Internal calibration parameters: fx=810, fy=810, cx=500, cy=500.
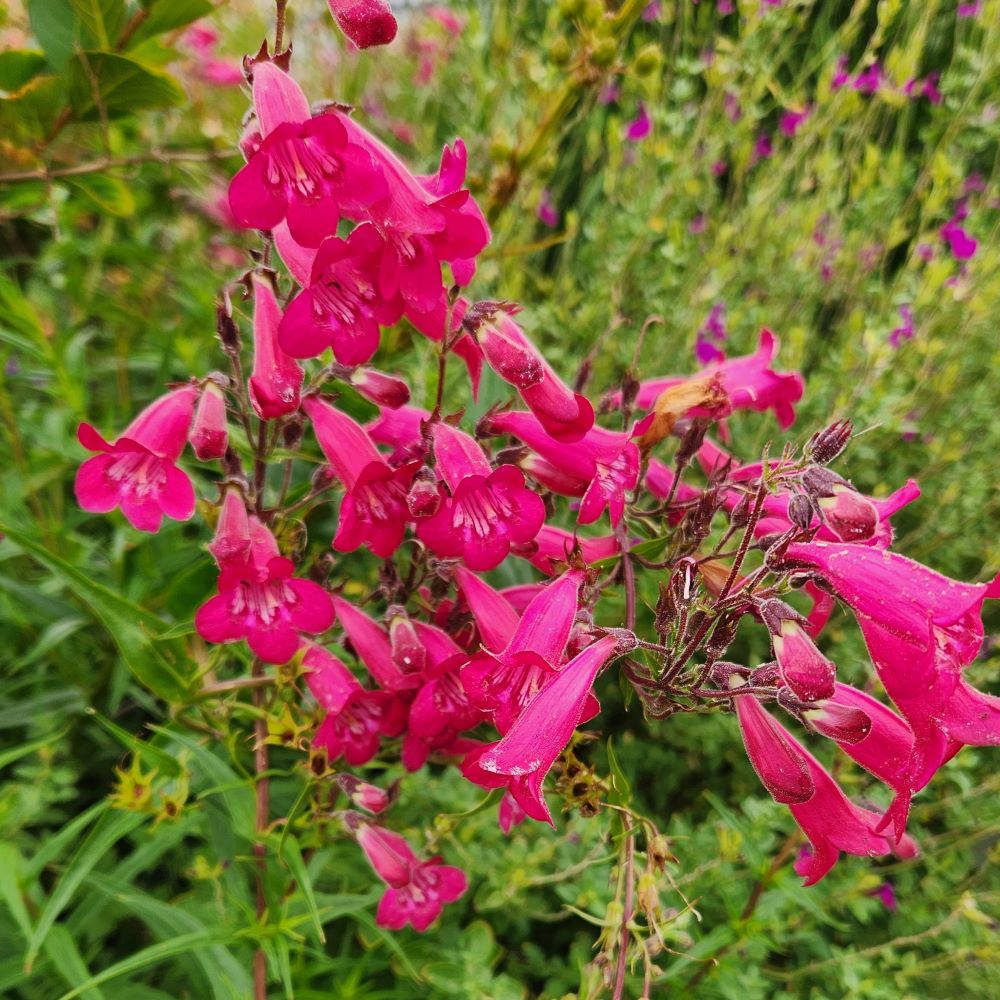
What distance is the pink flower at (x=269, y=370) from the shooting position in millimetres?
898

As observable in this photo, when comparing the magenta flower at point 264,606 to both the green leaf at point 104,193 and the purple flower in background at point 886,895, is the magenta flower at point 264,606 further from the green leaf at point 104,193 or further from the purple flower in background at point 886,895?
the purple flower in background at point 886,895

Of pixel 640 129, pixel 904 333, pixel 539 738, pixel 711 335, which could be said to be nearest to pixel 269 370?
pixel 539 738

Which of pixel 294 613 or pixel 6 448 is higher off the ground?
pixel 294 613

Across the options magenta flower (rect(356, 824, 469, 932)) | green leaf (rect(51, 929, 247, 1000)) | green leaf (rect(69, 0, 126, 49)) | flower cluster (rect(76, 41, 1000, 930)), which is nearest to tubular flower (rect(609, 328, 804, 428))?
flower cluster (rect(76, 41, 1000, 930))

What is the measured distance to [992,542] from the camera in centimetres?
224

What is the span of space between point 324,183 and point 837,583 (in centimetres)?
63

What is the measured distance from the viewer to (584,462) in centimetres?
95

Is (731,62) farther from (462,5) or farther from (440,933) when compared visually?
(440,933)

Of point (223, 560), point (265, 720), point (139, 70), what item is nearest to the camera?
point (223, 560)

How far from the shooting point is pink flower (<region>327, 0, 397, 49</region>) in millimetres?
827

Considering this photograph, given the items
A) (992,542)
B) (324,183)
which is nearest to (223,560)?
(324,183)

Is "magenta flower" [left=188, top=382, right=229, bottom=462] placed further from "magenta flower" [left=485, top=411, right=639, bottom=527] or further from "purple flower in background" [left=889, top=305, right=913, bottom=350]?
"purple flower in background" [left=889, top=305, right=913, bottom=350]

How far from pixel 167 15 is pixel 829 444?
4.08 feet

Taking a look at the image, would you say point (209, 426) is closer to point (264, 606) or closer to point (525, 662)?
point (264, 606)
